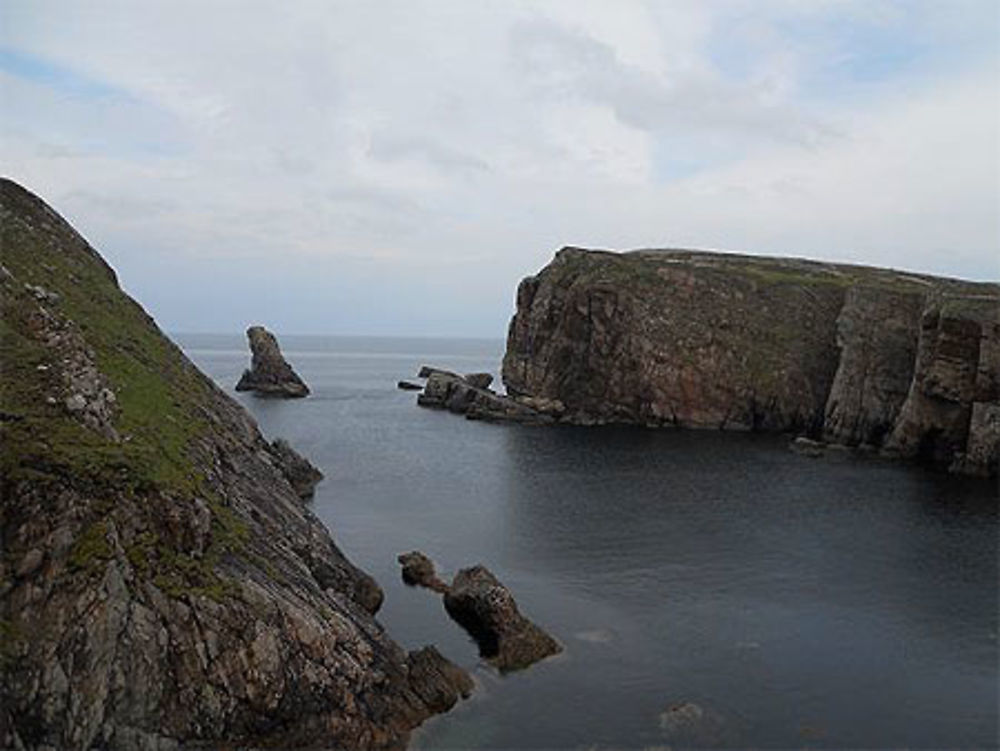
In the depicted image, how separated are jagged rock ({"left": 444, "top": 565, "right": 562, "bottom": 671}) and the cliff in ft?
239

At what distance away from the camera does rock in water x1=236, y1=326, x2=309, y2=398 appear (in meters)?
170

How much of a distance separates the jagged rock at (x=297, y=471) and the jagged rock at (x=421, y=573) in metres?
24.4

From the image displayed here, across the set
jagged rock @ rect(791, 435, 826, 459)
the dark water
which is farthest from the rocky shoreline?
the dark water

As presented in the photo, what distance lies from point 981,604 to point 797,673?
1671 centimetres

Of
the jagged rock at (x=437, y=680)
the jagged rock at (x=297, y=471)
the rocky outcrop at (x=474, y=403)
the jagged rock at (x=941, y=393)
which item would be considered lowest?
the jagged rock at (x=437, y=680)

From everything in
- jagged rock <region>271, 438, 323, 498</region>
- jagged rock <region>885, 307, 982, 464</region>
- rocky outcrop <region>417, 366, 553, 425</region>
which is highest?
jagged rock <region>885, 307, 982, 464</region>

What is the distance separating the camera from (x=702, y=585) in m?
55.2

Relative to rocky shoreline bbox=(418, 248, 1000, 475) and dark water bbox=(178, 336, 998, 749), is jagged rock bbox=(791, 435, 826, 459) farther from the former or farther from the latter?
rocky shoreline bbox=(418, 248, 1000, 475)

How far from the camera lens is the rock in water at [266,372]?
170000 millimetres

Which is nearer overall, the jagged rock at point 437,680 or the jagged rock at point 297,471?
the jagged rock at point 437,680

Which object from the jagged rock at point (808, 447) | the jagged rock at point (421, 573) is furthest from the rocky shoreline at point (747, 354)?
the jagged rock at point (421, 573)

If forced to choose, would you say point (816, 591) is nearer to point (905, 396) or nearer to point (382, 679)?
point (382, 679)

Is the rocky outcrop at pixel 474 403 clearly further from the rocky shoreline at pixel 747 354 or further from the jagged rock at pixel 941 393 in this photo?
the jagged rock at pixel 941 393

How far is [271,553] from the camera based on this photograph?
40406 mm
